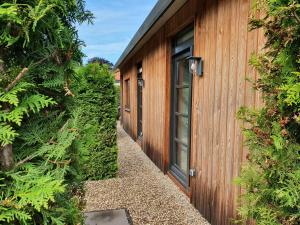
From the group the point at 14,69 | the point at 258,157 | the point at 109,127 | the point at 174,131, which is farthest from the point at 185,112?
the point at 14,69

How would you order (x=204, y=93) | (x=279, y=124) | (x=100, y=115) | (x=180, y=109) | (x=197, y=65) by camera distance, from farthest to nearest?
(x=100, y=115) → (x=180, y=109) → (x=197, y=65) → (x=204, y=93) → (x=279, y=124)

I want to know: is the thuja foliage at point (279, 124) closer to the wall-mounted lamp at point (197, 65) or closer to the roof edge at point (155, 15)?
the wall-mounted lamp at point (197, 65)

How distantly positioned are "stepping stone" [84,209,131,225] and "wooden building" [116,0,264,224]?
1.03m

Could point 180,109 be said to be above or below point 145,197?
above

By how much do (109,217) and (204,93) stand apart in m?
1.98

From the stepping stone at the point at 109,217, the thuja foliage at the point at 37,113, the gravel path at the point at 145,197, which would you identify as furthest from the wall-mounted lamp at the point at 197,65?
the thuja foliage at the point at 37,113

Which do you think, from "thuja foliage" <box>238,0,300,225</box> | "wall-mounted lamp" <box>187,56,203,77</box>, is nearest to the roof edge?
"wall-mounted lamp" <box>187,56,203,77</box>

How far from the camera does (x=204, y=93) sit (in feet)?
12.0

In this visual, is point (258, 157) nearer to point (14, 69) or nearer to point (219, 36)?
point (14, 69)

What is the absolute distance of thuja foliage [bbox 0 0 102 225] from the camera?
1293 millimetres

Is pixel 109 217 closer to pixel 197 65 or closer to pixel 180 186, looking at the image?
pixel 180 186

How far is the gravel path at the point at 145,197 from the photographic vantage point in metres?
3.70

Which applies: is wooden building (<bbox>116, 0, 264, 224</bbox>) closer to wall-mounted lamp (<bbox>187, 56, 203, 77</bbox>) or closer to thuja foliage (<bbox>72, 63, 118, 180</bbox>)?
wall-mounted lamp (<bbox>187, 56, 203, 77</bbox>)

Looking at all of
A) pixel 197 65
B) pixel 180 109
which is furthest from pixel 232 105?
pixel 180 109
